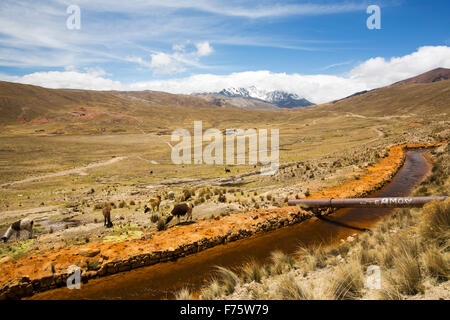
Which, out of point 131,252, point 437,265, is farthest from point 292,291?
point 131,252

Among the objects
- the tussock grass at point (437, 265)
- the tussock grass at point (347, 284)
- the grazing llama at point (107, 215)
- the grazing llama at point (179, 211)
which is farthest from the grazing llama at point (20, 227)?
the tussock grass at point (437, 265)

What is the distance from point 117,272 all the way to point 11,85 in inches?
9103

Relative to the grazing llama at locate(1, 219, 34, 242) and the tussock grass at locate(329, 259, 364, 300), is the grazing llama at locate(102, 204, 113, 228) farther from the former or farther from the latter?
the tussock grass at locate(329, 259, 364, 300)

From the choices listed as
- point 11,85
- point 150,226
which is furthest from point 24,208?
point 11,85

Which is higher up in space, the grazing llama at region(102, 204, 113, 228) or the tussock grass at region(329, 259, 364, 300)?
the tussock grass at region(329, 259, 364, 300)

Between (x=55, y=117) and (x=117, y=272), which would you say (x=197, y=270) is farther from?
(x=55, y=117)

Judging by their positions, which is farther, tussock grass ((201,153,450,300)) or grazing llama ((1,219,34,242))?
grazing llama ((1,219,34,242))

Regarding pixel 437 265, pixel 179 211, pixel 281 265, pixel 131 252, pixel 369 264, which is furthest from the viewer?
pixel 179 211

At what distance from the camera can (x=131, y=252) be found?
9508 millimetres

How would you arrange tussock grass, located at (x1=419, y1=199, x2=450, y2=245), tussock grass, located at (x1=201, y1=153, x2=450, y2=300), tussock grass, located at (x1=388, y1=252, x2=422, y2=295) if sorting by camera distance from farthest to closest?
tussock grass, located at (x1=419, y1=199, x2=450, y2=245) < tussock grass, located at (x1=201, y1=153, x2=450, y2=300) < tussock grass, located at (x1=388, y1=252, x2=422, y2=295)

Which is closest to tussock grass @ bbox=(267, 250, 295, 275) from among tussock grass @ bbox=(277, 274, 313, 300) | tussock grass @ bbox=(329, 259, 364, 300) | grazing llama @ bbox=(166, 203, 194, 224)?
tussock grass @ bbox=(277, 274, 313, 300)

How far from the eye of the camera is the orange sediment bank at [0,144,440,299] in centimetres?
801

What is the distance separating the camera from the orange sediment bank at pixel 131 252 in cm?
801

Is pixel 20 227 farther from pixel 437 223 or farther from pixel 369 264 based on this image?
pixel 437 223
